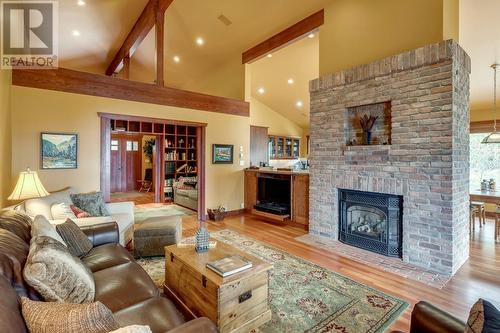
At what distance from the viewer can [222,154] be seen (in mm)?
5953

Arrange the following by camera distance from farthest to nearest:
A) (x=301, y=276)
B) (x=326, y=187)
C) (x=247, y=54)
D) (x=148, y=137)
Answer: (x=148, y=137) < (x=247, y=54) < (x=326, y=187) < (x=301, y=276)

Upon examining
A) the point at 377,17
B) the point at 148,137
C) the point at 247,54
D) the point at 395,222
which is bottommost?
the point at 395,222

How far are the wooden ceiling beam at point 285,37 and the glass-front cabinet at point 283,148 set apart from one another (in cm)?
374

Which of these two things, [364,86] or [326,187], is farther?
[326,187]

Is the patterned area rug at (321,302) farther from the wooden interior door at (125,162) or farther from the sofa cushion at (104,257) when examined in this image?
the wooden interior door at (125,162)

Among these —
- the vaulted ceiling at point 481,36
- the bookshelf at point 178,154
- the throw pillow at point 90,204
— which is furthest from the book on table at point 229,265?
the bookshelf at point 178,154

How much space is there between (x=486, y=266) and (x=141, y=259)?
4.51 meters

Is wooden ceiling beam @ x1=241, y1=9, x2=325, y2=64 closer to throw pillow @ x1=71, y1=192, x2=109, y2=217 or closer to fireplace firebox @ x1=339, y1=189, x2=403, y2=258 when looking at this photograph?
fireplace firebox @ x1=339, y1=189, x2=403, y2=258

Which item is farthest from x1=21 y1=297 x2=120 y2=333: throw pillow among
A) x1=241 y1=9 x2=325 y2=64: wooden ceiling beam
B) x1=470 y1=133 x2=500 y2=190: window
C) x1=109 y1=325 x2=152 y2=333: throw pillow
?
x1=470 y1=133 x2=500 y2=190: window

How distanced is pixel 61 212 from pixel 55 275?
7.28ft

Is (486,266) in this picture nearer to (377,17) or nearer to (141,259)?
(377,17)

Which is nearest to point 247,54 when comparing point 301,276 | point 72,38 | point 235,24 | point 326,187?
point 235,24

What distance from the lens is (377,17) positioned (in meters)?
3.71

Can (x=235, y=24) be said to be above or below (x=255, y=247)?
above
